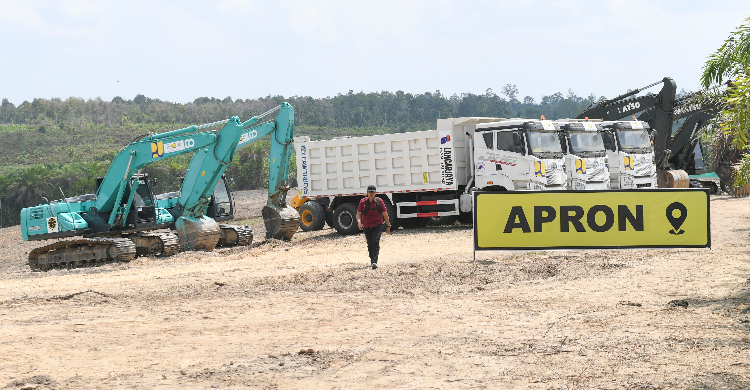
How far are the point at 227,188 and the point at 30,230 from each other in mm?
5572

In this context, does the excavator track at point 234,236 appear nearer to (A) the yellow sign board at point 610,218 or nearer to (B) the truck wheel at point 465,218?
(B) the truck wheel at point 465,218

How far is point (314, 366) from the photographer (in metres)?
7.17

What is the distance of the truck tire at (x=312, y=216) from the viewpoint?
24609mm

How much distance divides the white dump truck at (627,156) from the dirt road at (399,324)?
7719 millimetres

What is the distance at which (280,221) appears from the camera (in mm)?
20984

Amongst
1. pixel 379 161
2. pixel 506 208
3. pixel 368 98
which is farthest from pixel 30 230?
pixel 368 98

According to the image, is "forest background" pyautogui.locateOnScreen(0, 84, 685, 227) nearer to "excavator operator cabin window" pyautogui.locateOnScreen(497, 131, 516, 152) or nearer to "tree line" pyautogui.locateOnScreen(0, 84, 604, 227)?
"tree line" pyautogui.locateOnScreen(0, 84, 604, 227)

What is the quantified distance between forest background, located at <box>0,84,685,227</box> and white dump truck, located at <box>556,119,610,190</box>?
37981 millimetres

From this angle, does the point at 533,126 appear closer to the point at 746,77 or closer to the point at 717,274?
the point at 717,274

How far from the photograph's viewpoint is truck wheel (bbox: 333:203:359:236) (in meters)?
23.6

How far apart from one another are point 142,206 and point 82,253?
2.16m

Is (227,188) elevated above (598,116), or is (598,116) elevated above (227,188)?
(598,116)

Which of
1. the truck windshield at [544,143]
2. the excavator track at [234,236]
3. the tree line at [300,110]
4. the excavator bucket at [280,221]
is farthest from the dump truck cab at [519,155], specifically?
the tree line at [300,110]

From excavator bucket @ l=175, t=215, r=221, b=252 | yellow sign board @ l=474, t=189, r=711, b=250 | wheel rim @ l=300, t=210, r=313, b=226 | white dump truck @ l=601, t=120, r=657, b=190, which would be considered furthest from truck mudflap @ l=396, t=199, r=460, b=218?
yellow sign board @ l=474, t=189, r=711, b=250
